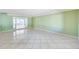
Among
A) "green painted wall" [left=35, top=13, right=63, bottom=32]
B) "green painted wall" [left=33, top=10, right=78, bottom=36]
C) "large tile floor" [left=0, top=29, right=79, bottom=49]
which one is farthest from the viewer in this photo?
"green painted wall" [left=33, top=10, right=78, bottom=36]

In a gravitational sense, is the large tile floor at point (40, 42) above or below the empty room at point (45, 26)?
below

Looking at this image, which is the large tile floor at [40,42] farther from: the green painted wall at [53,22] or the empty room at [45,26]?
the green painted wall at [53,22]

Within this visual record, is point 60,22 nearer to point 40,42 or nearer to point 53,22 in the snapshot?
point 53,22

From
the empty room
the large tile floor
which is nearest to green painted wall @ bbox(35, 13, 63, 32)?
the empty room

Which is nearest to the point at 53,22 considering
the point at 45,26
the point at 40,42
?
the point at 45,26

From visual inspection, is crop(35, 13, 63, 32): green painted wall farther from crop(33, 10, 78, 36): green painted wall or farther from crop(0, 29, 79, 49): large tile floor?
crop(0, 29, 79, 49): large tile floor

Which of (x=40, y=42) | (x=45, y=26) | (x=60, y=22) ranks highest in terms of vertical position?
(x=60, y=22)

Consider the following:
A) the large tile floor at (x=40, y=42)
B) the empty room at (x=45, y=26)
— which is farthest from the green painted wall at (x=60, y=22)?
the large tile floor at (x=40, y=42)

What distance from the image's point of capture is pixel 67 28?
8.20 meters
